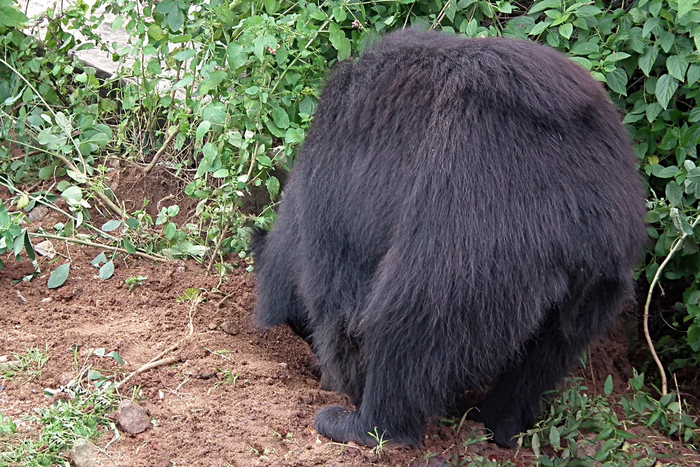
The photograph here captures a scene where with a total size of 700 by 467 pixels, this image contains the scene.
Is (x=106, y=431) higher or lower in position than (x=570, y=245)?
lower

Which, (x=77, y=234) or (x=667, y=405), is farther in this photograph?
(x=77, y=234)

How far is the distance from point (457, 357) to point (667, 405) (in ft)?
4.39

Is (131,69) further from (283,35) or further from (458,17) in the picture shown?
(458,17)

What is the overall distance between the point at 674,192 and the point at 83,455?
2.43 meters

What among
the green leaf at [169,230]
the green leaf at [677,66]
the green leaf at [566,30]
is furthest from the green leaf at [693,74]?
the green leaf at [169,230]

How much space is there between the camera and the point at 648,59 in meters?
3.03

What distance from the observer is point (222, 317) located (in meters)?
3.35

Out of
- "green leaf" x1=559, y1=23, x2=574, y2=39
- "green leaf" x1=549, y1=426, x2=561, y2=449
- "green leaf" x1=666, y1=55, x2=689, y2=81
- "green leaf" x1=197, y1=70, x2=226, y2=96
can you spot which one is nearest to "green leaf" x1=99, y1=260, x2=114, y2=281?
"green leaf" x1=197, y1=70, x2=226, y2=96

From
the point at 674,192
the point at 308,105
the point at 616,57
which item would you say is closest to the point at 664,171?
the point at 674,192

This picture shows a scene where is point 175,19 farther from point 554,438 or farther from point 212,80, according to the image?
point 554,438

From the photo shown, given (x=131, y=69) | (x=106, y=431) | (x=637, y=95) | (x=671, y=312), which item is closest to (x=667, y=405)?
(x=671, y=312)

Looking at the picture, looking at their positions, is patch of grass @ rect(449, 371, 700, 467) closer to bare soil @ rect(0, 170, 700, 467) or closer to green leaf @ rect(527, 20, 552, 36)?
bare soil @ rect(0, 170, 700, 467)

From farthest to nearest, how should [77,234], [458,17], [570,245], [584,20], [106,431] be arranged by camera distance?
[77,234]
[458,17]
[584,20]
[106,431]
[570,245]

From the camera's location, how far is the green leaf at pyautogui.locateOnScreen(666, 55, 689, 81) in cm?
293
